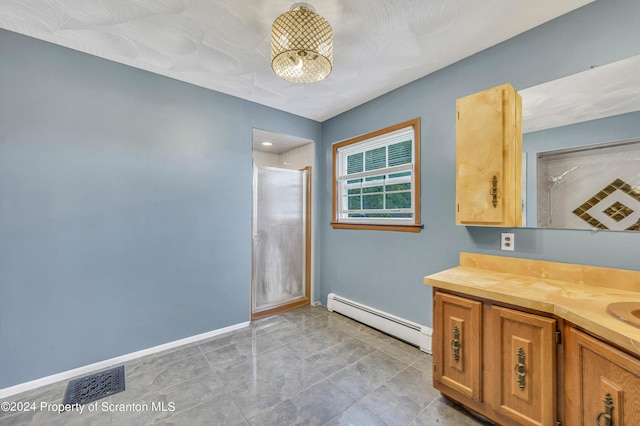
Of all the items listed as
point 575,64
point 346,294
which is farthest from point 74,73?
point 575,64

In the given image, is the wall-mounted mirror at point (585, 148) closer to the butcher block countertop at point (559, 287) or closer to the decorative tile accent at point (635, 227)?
the decorative tile accent at point (635, 227)

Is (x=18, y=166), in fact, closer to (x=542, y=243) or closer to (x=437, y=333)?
(x=437, y=333)

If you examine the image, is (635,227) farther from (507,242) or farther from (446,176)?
(446,176)

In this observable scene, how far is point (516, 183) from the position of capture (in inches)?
68.9

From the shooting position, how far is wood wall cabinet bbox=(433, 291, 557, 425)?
1288mm

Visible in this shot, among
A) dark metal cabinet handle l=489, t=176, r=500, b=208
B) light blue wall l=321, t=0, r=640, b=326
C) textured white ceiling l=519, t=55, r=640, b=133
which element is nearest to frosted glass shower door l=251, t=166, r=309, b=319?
light blue wall l=321, t=0, r=640, b=326

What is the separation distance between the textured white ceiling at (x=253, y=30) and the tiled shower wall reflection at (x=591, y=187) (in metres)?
0.96

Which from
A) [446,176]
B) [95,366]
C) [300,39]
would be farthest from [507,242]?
[95,366]

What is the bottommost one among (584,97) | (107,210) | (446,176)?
(107,210)

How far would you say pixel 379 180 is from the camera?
297 cm

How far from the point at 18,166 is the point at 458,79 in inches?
137

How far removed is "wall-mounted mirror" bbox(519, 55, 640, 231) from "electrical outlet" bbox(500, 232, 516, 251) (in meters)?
0.15

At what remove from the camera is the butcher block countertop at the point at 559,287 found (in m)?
1.06

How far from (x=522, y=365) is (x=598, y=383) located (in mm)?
297
